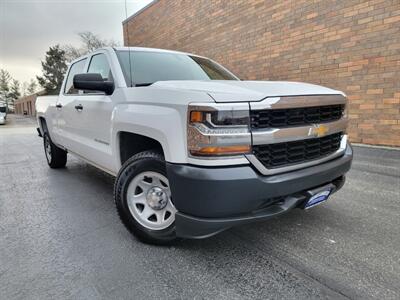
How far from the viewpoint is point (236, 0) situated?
9031mm

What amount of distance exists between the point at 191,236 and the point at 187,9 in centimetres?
1060

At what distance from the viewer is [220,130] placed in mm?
2088

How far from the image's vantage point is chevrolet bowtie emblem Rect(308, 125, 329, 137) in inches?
96.9

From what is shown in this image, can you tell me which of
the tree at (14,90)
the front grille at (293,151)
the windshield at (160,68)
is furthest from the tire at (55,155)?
the tree at (14,90)

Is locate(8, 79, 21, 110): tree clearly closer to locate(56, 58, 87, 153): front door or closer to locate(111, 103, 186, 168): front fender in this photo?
locate(56, 58, 87, 153): front door

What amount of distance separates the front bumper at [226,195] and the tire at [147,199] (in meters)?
0.33

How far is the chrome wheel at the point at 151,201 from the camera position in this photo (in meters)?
2.64

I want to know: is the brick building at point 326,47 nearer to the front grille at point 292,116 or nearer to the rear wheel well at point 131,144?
the rear wheel well at point 131,144

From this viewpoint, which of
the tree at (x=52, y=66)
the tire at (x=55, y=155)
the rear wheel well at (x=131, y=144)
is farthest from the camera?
the tree at (x=52, y=66)

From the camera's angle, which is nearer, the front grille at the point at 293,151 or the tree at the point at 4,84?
the front grille at the point at 293,151

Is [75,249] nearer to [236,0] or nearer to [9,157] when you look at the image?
[9,157]

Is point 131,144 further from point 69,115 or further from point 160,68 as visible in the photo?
point 69,115

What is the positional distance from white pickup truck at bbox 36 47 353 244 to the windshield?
2 cm

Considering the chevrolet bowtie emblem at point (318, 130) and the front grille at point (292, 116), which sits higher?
the front grille at point (292, 116)
